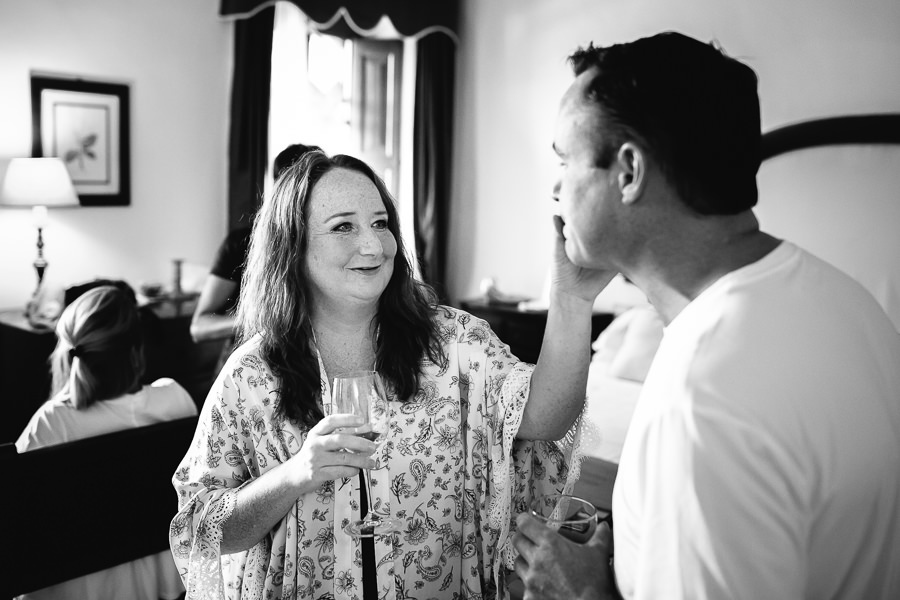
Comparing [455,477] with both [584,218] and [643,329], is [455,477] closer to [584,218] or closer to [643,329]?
[584,218]

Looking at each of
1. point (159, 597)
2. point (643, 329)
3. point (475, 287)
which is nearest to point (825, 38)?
point (643, 329)

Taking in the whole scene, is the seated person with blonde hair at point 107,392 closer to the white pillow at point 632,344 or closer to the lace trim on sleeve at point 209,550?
the lace trim on sleeve at point 209,550

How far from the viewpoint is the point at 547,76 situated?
16.8 ft

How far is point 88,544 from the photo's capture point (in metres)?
1.55

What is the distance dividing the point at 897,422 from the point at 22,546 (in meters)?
1.45

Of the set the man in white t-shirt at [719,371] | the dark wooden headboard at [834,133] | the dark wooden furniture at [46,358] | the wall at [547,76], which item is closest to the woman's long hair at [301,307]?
the man in white t-shirt at [719,371]

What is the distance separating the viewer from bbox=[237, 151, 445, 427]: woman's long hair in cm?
152

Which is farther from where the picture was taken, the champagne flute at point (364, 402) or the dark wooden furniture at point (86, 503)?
the dark wooden furniture at point (86, 503)

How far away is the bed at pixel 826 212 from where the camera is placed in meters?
3.53

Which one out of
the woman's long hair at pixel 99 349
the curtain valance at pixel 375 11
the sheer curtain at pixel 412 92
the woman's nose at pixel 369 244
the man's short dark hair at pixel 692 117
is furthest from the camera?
the sheer curtain at pixel 412 92

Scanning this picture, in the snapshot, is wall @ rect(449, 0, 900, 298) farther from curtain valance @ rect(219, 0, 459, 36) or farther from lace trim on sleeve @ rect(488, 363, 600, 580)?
lace trim on sleeve @ rect(488, 363, 600, 580)

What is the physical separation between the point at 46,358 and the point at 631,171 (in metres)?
3.57

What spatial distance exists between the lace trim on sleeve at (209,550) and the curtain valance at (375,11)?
401cm

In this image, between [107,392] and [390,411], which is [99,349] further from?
[390,411]
